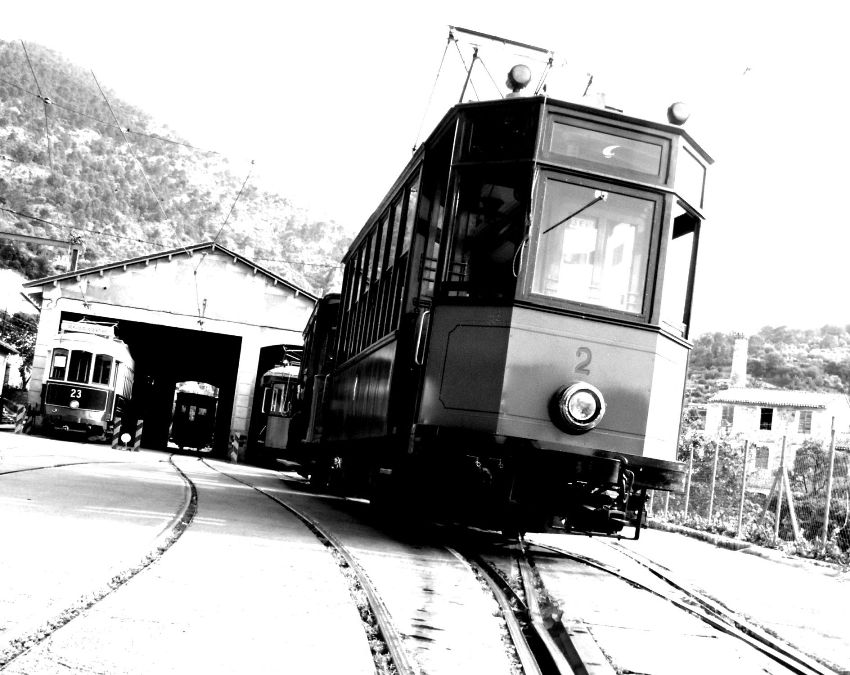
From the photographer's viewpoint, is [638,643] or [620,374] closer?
[638,643]

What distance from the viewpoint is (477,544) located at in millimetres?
8547

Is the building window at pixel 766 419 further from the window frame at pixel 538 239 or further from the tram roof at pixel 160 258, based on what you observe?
the window frame at pixel 538 239

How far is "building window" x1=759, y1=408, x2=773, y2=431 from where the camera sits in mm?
58406

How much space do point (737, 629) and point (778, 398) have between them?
56725mm

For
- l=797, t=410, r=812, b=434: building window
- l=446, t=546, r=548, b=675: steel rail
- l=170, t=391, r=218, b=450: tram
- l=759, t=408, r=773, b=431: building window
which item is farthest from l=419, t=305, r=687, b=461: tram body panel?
l=759, t=408, r=773, b=431: building window

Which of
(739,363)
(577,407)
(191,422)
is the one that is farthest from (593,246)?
(739,363)

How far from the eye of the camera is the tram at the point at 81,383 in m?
28.6

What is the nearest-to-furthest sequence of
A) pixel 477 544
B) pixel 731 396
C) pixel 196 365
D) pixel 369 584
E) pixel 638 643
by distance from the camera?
1. pixel 638 643
2. pixel 369 584
3. pixel 477 544
4. pixel 196 365
5. pixel 731 396

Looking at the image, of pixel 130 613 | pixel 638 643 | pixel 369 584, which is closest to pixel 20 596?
pixel 130 613

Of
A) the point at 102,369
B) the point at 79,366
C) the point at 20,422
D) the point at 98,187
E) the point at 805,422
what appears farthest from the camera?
the point at 98,187

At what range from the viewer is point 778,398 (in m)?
58.7

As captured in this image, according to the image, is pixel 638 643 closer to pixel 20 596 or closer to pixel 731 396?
pixel 20 596

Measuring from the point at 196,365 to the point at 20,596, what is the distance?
1800 inches

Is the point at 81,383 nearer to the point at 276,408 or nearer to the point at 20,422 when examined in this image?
the point at 20,422
